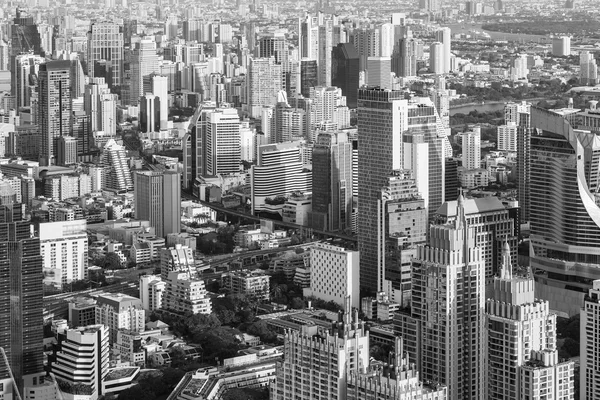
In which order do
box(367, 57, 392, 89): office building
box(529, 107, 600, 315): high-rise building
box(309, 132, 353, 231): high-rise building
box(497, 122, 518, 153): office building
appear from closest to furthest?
1. box(529, 107, 600, 315): high-rise building
2. box(309, 132, 353, 231): high-rise building
3. box(497, 122, 518, 153): office building
4. box(367, 57, 392, 89): office building

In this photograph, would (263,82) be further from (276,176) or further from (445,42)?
(276,176)

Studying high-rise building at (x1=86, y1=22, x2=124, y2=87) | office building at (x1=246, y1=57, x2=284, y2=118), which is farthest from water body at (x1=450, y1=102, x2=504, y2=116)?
high-rise building at (x1=86, y1=22, x2=124, y2=87)

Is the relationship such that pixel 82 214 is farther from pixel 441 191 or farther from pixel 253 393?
pixel 253 393

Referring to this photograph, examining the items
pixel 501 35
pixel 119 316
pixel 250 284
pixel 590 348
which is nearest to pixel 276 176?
pixel 250 284

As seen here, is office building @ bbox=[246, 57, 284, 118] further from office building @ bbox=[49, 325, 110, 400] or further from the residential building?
office building @ bbox=[49, 325, 110, 400]

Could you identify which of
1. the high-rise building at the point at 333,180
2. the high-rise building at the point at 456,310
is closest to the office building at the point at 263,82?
the high-rise building at the point at 333,180
